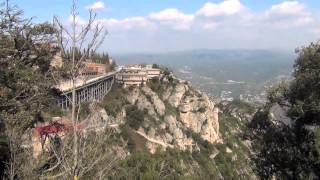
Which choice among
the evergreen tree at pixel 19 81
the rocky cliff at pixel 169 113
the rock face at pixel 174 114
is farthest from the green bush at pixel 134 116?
the evergreen tree at pixel 19 81

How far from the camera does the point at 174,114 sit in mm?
77375

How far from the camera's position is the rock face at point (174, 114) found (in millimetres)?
69062

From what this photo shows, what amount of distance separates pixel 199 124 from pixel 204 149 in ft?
18.6

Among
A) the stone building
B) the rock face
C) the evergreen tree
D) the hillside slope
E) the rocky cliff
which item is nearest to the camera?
the evergreen tree

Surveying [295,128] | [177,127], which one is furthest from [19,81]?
[177,127]

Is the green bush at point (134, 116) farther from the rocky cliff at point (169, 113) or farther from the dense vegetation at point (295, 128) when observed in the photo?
the dense vegetation at point (295, 128)

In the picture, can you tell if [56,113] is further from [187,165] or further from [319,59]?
[187,165]

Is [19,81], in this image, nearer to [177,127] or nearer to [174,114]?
[177,127]

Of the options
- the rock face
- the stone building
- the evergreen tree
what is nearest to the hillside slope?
the rock face

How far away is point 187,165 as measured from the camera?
6375cm

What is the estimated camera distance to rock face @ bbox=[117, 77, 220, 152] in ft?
227

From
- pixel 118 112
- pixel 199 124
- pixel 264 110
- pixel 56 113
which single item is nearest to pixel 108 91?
pixel 118 112

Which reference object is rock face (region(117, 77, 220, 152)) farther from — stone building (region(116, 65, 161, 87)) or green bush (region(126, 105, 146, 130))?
stone building (region(116, 65, 161, 87))

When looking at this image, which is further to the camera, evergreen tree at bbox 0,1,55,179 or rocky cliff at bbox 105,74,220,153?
rocky cliff at bbox 105,74,220,153
